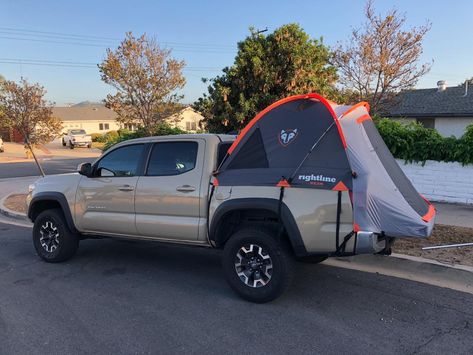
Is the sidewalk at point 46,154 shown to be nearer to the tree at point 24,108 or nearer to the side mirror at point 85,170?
the tree at point 24,108

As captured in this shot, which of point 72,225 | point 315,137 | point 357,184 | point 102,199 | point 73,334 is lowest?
point 73,334

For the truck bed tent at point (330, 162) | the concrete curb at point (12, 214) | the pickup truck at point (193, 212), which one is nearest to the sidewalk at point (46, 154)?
the concrete curb at point (12, 214)

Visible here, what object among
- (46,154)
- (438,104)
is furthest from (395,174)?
(46,154)

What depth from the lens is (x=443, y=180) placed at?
9.91 meters

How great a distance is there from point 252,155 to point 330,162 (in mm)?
861

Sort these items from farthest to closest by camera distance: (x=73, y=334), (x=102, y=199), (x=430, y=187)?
(x=430, y=187) < (x=102, y=199) < (x=73, y=334)

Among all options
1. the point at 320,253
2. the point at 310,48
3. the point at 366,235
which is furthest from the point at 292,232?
the point at 310,48

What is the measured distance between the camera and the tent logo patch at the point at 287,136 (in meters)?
4.59

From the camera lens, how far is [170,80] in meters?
16.4

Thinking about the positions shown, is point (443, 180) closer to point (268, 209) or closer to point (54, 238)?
point (268, 209)

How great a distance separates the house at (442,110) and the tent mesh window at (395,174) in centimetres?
1733

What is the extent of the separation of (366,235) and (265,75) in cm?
726

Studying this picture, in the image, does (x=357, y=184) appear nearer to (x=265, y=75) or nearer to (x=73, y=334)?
(x=73, y=334)

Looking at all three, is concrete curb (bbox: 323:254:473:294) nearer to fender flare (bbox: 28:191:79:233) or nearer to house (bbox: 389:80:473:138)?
fender flare (bbox: 28:191:79:233)
